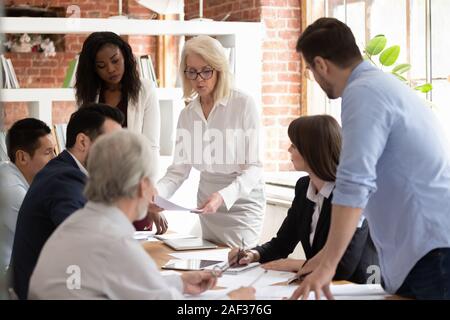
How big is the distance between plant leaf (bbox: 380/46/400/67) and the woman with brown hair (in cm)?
190

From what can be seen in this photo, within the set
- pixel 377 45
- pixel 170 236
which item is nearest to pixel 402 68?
pixel 377 45

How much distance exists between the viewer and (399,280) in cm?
219

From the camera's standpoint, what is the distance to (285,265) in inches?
108

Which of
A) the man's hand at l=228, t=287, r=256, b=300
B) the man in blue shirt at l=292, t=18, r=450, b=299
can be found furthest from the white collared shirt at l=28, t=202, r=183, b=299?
the man in blue shirt at l=292, t=18, r=450, b=299

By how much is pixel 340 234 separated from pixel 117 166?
24.0 inches

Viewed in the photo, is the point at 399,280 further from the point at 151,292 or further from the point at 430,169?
the point at 151,292

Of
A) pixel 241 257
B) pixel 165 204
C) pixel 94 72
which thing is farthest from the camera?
pixel 94 72

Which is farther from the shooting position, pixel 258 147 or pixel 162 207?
pixel 258 147

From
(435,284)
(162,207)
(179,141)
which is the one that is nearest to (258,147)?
(179,141)

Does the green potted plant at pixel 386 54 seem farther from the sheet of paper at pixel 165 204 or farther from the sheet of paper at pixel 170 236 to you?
the sheet of paper at pixel 165 204

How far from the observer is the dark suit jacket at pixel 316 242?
273 centimetres

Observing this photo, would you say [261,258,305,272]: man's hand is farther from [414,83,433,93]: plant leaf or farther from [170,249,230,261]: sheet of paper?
[414,83,433,93]: plant leaf

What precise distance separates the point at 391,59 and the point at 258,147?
4.91 ft

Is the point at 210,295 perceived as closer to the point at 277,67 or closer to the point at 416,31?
the point at 416,31
